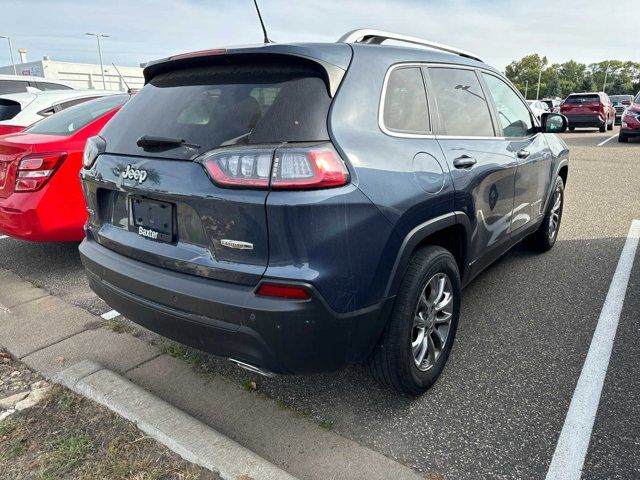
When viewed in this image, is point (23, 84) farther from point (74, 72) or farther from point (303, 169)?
point (74, 72)

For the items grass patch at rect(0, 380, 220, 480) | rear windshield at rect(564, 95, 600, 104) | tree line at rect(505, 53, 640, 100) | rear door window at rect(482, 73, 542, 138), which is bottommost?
tree line at rect(505, 53, 640, 100)

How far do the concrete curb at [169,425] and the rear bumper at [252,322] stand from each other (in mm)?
396

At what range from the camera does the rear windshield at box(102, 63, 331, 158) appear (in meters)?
2.08

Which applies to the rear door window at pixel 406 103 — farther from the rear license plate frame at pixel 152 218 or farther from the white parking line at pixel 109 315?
the white parking line at pixel 109 315

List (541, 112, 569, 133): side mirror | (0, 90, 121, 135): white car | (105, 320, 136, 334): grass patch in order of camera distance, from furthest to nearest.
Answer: (0, 90, 121, 135): white car
(541, 112, 569, 133): side mirror
(105, 320, 136, 334): grass patch

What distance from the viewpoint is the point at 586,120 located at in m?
20.4

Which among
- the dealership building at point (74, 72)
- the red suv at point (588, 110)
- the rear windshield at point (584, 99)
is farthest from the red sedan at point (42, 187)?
the dealership building at point (74, 72)

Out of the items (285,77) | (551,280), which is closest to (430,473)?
(285,77)

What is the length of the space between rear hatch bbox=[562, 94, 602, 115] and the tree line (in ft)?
203

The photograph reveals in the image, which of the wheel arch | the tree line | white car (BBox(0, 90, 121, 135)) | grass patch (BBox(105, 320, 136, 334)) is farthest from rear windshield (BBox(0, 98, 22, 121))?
the tree line

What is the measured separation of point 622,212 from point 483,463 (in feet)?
18.3

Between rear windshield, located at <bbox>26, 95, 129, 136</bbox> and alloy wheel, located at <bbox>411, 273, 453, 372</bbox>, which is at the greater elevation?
rear windshield, located at <bbox>26, 95, 129, 136</bbox>

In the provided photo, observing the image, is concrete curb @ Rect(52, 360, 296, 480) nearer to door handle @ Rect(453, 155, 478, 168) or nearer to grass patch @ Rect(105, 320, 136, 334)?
grass patch @ Rect(105, 320, 136, 334)

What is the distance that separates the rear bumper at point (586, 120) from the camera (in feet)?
66.1
